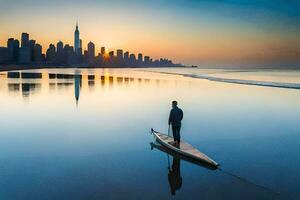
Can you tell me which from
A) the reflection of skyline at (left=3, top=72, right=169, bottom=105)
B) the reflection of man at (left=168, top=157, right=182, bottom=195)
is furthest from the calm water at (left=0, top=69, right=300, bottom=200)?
the reflection of skyline at (left=3, top=72, right=169, bottom=105)

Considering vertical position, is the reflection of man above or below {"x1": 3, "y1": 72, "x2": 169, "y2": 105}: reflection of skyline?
below

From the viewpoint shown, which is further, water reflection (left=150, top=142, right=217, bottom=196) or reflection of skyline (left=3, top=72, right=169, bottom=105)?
reflection of skyline (left=3, top=72, right=169, bottom=105)

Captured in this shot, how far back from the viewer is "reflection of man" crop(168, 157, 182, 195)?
1016cm

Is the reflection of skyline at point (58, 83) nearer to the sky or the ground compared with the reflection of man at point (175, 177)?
nearer to the sky

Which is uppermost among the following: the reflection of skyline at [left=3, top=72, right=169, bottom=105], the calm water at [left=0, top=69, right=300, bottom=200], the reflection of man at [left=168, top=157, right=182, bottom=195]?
the reflection of skyline at [left=3, top=72, right=169, bottom=105]

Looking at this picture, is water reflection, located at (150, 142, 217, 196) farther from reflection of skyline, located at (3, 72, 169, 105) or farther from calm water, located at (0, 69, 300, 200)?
reflection of skyline, located at (3, 72, 169, 105)

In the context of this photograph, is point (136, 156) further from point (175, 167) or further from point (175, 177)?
point (175, 177)

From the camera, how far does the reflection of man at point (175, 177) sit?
33.3 ft

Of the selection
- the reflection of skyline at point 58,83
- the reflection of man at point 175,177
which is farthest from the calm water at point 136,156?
the reflection of skyline at point 58,83

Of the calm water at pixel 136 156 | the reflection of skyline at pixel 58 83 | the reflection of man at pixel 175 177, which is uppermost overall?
the reflection of skyline at pixel 58 83

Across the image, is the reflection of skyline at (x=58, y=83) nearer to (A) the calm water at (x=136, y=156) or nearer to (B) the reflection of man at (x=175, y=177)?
(A) the calm water at (x=136, y=156)

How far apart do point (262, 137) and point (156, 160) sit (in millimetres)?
7284

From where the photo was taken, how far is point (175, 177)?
36.3 feet

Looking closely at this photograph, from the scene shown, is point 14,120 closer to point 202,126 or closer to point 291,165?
point 202,126
